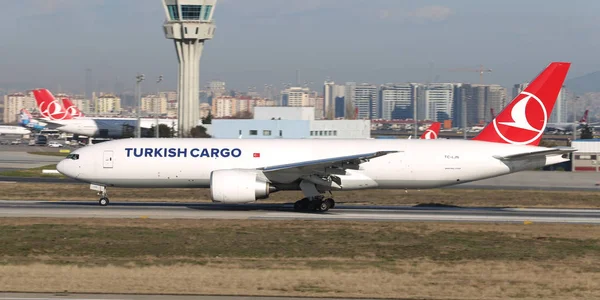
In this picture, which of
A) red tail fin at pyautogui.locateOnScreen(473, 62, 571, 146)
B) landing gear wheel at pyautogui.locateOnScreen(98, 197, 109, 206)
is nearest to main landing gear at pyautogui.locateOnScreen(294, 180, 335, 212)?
red tail fin at pyautogui.locateOnScreen(473, 62, 571, 146)

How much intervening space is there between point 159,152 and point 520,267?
19.2m

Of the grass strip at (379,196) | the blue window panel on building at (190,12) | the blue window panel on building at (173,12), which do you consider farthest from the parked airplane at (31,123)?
the grass strip at (379,196)

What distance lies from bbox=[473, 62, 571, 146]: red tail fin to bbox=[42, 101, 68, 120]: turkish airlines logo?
96690mm

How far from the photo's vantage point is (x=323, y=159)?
3562 cm

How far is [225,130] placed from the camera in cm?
9994

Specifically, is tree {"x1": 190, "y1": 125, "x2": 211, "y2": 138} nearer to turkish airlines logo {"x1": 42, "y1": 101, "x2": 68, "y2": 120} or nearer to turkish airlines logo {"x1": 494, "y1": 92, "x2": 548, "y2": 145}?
turkish airlines logo {"x1": 42, "y1": 101, "x2": 68, "y2": 120}

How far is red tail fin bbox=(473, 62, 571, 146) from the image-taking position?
38.0m

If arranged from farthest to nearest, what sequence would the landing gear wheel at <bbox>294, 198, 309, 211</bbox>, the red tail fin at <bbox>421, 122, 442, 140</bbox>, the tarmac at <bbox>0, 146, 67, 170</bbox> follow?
the tarmac at <bbox>0, 146, 67, 170</bbox> < the red tail fin at <bbox>421, 122, 442, 140</bbox> < the landing gear wheel at <bbox>294, 198, 309, 211</bbox>

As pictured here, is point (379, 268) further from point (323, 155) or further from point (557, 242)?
point (323, 155)

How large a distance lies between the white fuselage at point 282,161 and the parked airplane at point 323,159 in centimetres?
5

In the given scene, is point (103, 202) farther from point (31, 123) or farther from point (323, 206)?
point (31, 123)

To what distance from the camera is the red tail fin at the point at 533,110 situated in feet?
125

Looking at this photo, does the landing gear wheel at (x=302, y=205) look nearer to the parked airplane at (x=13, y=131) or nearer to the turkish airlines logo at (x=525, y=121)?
the turkish airlines logo at (x=525, y=121)

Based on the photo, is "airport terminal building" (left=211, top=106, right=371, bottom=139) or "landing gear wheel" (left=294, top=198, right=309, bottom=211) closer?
"landing gear wheel" (left=294, top=198, right=309, bottom=211)
